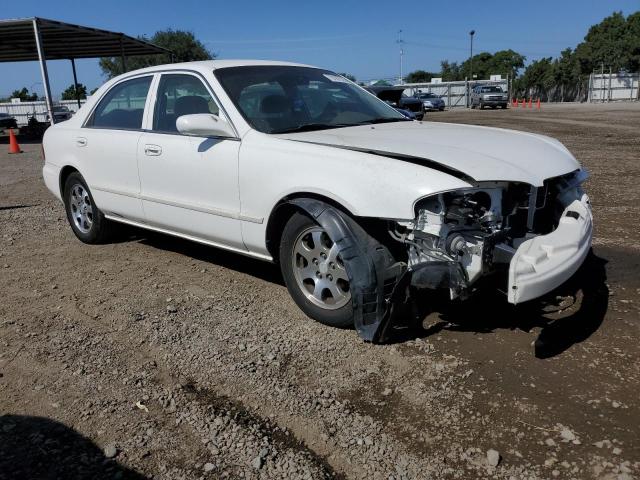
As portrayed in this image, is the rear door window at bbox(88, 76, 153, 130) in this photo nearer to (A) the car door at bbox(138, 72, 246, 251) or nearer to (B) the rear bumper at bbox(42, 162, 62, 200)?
(A) the car door at bbox(138, 72, 246, 251)

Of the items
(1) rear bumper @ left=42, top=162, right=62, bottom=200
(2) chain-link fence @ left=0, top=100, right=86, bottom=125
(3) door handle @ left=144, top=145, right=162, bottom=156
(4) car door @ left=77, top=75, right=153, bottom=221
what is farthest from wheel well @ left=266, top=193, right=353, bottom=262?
(2) chain-link fence @ left=0, top=100, right=86, bottom=125

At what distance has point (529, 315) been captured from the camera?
389 centimetres

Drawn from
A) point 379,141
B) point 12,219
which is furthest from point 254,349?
point 12,219

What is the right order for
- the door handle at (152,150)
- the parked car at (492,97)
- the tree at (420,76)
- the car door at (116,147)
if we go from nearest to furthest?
the door handle at (152,150) < the car door at (116,147) < the parked car at (492,97) < the tree at (420,76)

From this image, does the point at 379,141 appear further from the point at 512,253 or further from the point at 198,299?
the point at 198,299

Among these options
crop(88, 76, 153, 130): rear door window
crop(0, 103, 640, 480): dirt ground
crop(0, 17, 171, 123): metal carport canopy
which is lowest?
crop(0, 103, 640, 480): dirt ground

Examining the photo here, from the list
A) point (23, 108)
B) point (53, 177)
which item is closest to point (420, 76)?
point (23, 108)

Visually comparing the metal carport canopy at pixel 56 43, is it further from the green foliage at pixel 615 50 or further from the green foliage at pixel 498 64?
the green foliage at pixel 498 64

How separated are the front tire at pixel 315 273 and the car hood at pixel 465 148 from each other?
0.59 metres

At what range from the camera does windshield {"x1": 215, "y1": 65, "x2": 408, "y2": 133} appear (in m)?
4.26

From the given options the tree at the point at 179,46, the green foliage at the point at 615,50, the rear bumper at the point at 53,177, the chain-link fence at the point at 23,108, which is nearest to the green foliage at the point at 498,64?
the green foliage at the point at 615,50

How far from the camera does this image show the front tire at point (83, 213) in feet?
19.2

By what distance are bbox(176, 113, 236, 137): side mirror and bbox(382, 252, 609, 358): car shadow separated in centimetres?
178

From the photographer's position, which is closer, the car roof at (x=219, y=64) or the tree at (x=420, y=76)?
the car roof at (x=219, y=64)
